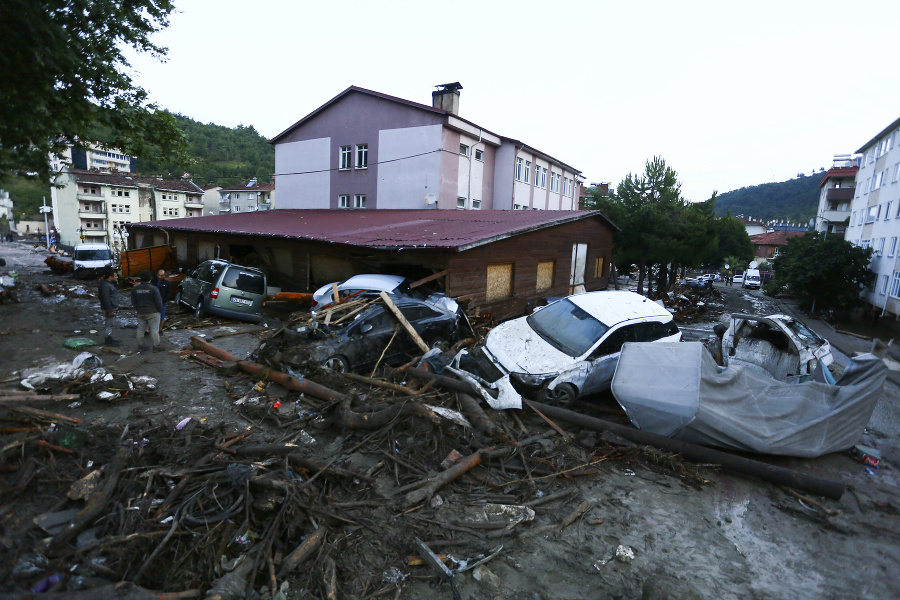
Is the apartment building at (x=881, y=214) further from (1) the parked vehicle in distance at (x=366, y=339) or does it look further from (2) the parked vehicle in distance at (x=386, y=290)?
(1) the parked vehicle in distance at (x=366, y=339)

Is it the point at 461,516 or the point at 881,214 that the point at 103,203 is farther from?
the point at 881,214

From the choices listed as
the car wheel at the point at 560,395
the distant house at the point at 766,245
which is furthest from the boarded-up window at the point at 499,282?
the distant house at the point at 766,245

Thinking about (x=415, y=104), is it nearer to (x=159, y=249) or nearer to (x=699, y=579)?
(x=159, y=249)

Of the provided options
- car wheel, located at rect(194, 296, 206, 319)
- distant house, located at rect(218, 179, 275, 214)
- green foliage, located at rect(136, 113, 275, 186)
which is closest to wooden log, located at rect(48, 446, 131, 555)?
car wheel, located at rect(194, 296, 206, 319)

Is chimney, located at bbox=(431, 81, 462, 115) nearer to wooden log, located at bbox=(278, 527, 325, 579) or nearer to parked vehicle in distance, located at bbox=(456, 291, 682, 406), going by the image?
parked vehicle in distance, located at bbox=(456, 291, 682, 406)

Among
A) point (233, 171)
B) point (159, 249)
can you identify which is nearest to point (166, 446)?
point (159, 249)

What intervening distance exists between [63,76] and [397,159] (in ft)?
58.7

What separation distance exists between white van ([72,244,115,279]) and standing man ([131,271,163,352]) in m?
15.1

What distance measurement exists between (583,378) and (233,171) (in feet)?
240

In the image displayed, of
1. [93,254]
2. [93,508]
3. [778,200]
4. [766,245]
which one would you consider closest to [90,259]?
Result: [93,254]

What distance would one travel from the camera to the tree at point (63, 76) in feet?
19.0

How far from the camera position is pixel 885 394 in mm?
9844

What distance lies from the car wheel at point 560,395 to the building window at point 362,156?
21.1 metres

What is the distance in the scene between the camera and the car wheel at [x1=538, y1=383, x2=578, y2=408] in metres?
7.43
